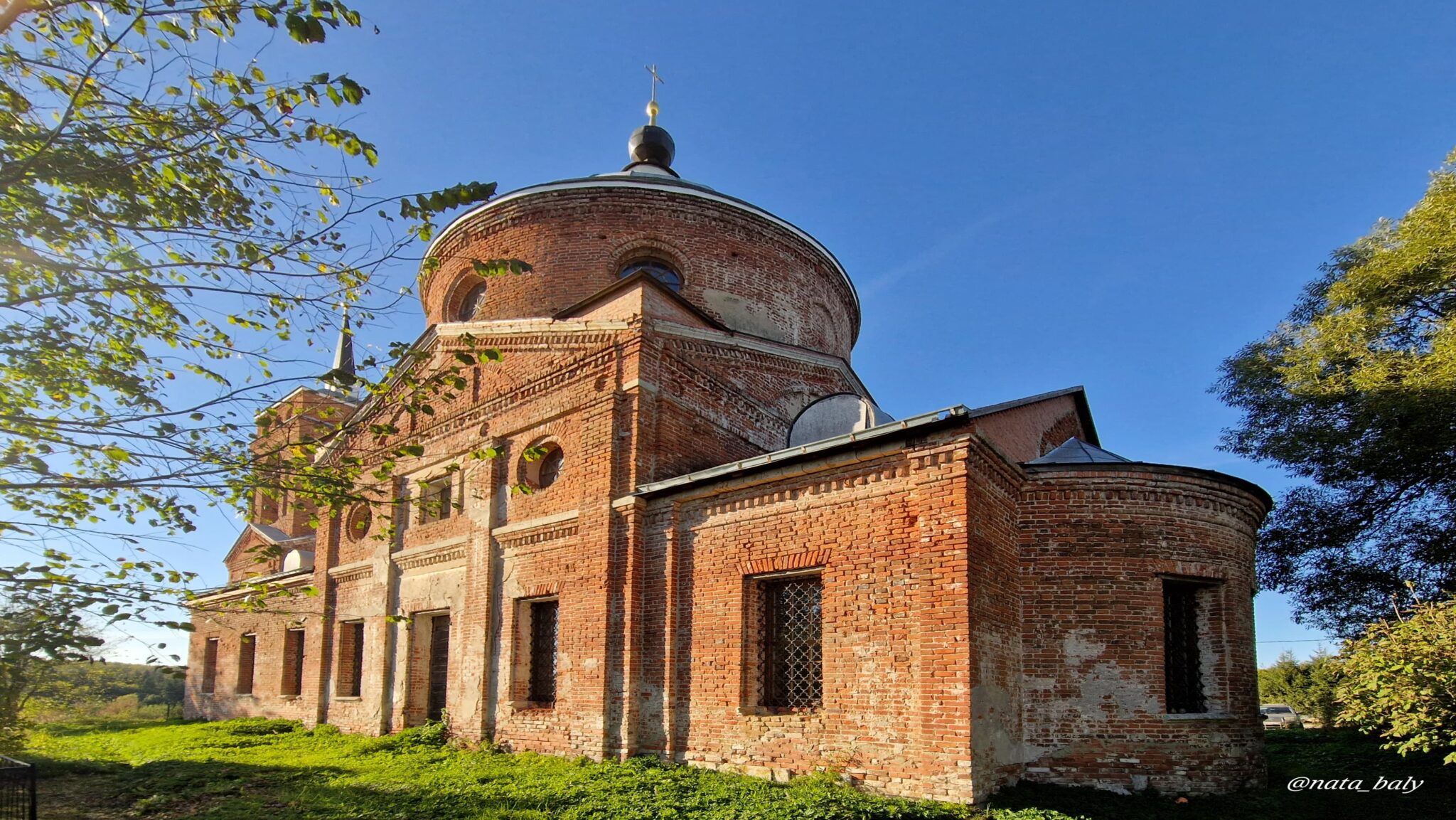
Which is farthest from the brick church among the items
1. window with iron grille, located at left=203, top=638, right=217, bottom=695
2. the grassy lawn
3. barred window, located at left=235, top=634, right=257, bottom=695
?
window with iron grille, located at left=203, top=638, right=217, bottom=695

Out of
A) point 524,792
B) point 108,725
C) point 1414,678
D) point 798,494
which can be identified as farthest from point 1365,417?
point 108,725

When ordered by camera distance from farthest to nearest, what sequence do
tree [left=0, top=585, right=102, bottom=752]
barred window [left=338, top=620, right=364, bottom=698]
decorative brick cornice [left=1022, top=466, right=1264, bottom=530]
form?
barred window [left=338, top=620, right=364, bottom=698] < decorative brick cornice [left=1022, top=466, right=1264, bottom=530] < tree [left=0, top=585, right=102, bottom=752]

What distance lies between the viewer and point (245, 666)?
18750mm

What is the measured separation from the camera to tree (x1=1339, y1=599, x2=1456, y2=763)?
27.7 ft

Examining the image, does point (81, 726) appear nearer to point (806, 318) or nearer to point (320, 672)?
point (320, 672)

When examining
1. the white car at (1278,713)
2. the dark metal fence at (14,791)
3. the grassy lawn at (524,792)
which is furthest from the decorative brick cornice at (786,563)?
the white car at (1278,713)

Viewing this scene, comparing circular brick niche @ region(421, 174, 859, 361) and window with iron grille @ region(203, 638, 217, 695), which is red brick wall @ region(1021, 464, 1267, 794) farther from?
window with iron grille @ region(203, 638, 217, 695)

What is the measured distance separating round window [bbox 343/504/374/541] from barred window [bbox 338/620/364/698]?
149 cm

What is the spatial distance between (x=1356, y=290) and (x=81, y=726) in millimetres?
30497

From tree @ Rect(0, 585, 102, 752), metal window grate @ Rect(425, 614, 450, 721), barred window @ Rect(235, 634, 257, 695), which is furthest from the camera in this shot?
barred window @ Rect(235, 634, 257, 695)

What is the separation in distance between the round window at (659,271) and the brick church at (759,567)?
0.05 m

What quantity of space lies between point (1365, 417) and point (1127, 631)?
9.54 metres

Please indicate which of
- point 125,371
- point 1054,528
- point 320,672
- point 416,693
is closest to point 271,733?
point 320,672

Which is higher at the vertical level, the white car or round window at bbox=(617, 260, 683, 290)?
round window at bbox=(617, 260, 683, 290)
